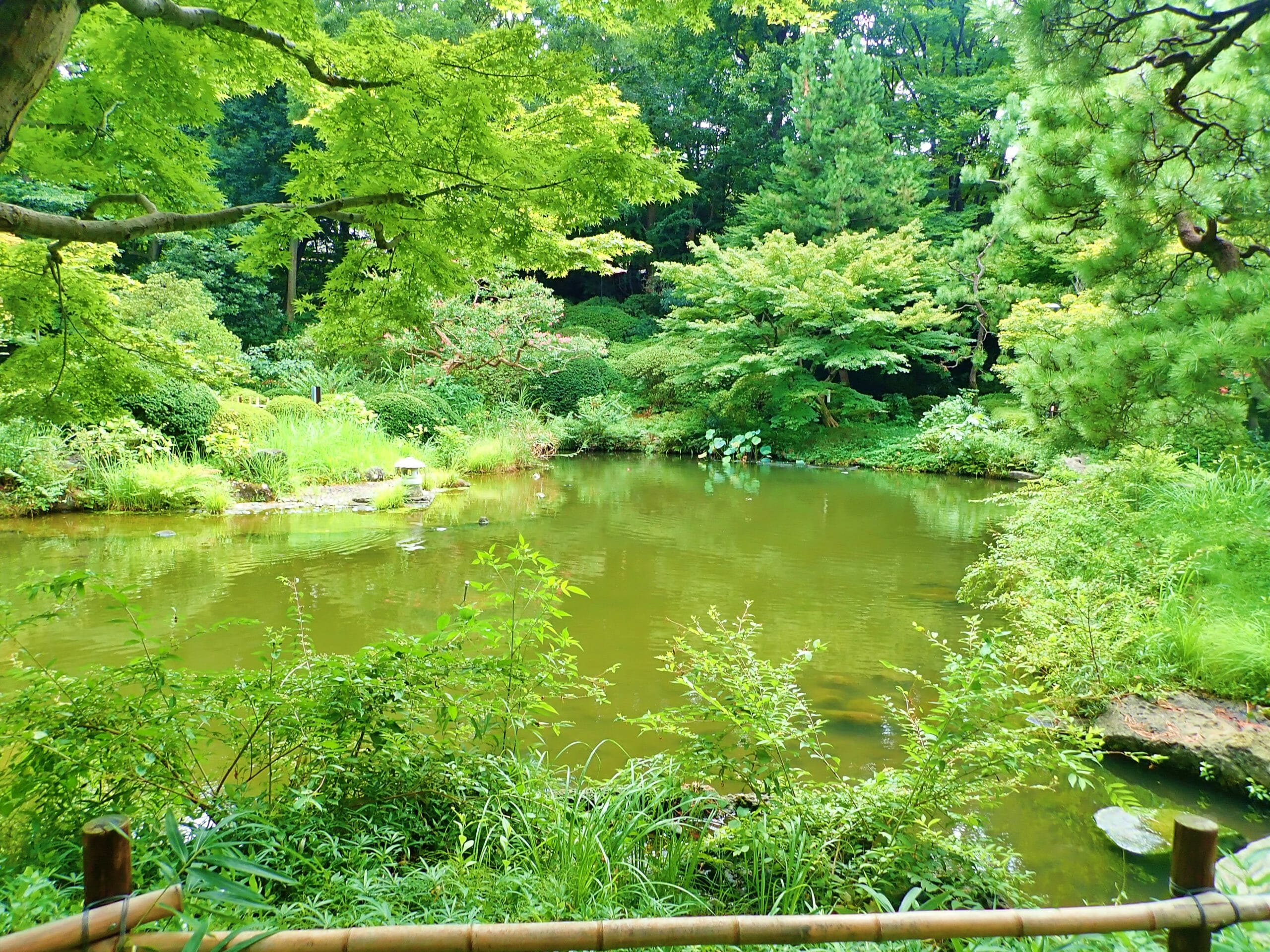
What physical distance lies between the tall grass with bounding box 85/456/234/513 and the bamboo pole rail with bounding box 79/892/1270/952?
22.6 ft

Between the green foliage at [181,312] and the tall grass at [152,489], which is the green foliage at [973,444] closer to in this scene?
the tall grass at [152,489]

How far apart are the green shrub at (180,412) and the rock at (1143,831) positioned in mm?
8465

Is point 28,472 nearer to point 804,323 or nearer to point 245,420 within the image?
point 245,420

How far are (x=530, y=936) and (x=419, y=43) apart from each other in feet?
9.91

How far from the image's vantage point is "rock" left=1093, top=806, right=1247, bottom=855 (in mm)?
2295

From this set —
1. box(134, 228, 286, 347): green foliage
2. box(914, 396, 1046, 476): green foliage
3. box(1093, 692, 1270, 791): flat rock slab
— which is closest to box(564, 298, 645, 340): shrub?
box(134, 228, 286, 347): green foliage

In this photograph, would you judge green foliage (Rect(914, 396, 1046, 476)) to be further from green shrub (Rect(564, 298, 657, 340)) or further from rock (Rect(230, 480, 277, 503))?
rock (Rect(230, 480, 277, 503))

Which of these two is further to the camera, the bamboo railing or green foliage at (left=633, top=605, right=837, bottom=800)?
green foliage at (left=633, top=605, right=837, bottom=800)

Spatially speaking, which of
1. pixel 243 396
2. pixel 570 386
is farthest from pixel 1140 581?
pixel 570 386

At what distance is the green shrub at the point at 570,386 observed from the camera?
1494 centimetres

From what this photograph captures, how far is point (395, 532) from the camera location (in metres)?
6.50

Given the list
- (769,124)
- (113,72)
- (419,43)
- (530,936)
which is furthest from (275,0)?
(769,124)

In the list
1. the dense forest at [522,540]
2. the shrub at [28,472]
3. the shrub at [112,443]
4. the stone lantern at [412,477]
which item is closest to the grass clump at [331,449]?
the dense forest at [522,540]

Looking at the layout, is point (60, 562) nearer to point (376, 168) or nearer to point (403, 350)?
point (376, 168)
